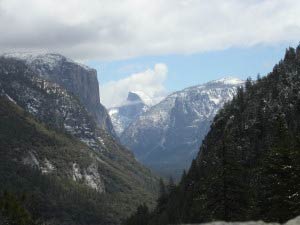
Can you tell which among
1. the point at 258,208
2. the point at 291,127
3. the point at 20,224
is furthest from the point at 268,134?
the point at 258,208

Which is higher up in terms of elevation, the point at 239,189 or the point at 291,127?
the point at 291,127

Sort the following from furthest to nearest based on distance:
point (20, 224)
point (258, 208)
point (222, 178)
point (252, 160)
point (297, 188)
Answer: point (252, 160)
point (20, 224)
point (258, 208)
point (222, 178)
point (297, 188)

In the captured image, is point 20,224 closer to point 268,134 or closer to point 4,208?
point 4,208

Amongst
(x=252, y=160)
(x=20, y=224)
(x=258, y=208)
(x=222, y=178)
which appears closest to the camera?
(x=222, y=178)

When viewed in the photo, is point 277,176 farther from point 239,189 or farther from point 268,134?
point 268,134

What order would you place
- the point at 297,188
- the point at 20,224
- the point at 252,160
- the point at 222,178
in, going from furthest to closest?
1. the point at 252,160
2. the point at 20,224
3. the point at 222,178
4. the point at 297,188

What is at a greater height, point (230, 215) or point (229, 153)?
point (229, 153)

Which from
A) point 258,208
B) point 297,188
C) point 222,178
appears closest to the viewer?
point 297,188

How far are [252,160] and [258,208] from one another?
12699 cm

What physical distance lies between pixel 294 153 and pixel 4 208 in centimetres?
12111

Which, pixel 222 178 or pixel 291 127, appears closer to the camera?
pixel 222 178

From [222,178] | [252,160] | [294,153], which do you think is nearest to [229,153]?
[222,178]

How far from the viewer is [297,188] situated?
52594 millimetres

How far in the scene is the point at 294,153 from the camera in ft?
174
